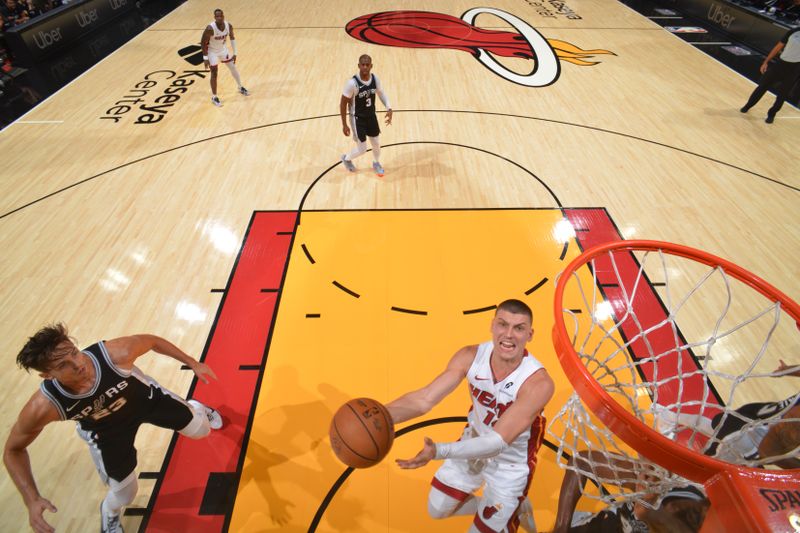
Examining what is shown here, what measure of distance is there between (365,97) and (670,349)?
4.48 meters

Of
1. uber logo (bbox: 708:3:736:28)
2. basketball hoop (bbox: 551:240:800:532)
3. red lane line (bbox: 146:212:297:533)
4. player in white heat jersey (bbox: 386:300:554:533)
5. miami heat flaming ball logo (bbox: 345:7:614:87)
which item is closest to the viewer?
basketball hoop (bbox: 551:240:800:532)

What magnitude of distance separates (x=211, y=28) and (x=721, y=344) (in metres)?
8.52

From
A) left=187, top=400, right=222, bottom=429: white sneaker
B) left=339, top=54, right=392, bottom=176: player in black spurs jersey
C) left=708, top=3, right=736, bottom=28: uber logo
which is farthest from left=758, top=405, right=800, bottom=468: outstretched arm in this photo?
left=708, top=3, right=736, bottom=28: uber logo

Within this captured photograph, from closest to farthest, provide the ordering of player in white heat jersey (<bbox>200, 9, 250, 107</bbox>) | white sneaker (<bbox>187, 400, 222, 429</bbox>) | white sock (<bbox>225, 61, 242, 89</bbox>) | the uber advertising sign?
1. white sneaker (<bbox>187, 400, 222, 429</bbox>)
2. player in white heat jersey (<bbox>200, 9, 250, 107</bbox>)
3. white sock (<bbox>225, 61, 242, 89</bbox>)
4. the uber advertising sign

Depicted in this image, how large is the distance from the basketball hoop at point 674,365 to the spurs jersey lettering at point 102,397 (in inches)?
103

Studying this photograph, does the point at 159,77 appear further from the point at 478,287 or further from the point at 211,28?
the point at 478,287

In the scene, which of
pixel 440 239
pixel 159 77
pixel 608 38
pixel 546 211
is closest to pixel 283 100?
pixel 159 77

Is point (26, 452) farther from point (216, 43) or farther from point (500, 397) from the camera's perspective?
point (216, 43)

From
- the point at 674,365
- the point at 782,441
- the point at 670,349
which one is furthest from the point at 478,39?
the point at 782,441

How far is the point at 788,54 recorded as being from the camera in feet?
23.2

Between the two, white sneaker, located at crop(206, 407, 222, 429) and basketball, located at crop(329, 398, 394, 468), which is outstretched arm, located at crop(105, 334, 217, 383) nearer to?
white sneaker, located at crop(206, 407, 222, 429)

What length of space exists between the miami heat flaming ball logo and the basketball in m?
8.64

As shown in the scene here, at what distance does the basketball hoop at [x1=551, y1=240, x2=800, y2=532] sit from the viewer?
1629mm

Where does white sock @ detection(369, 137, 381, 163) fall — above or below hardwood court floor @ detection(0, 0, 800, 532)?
above
